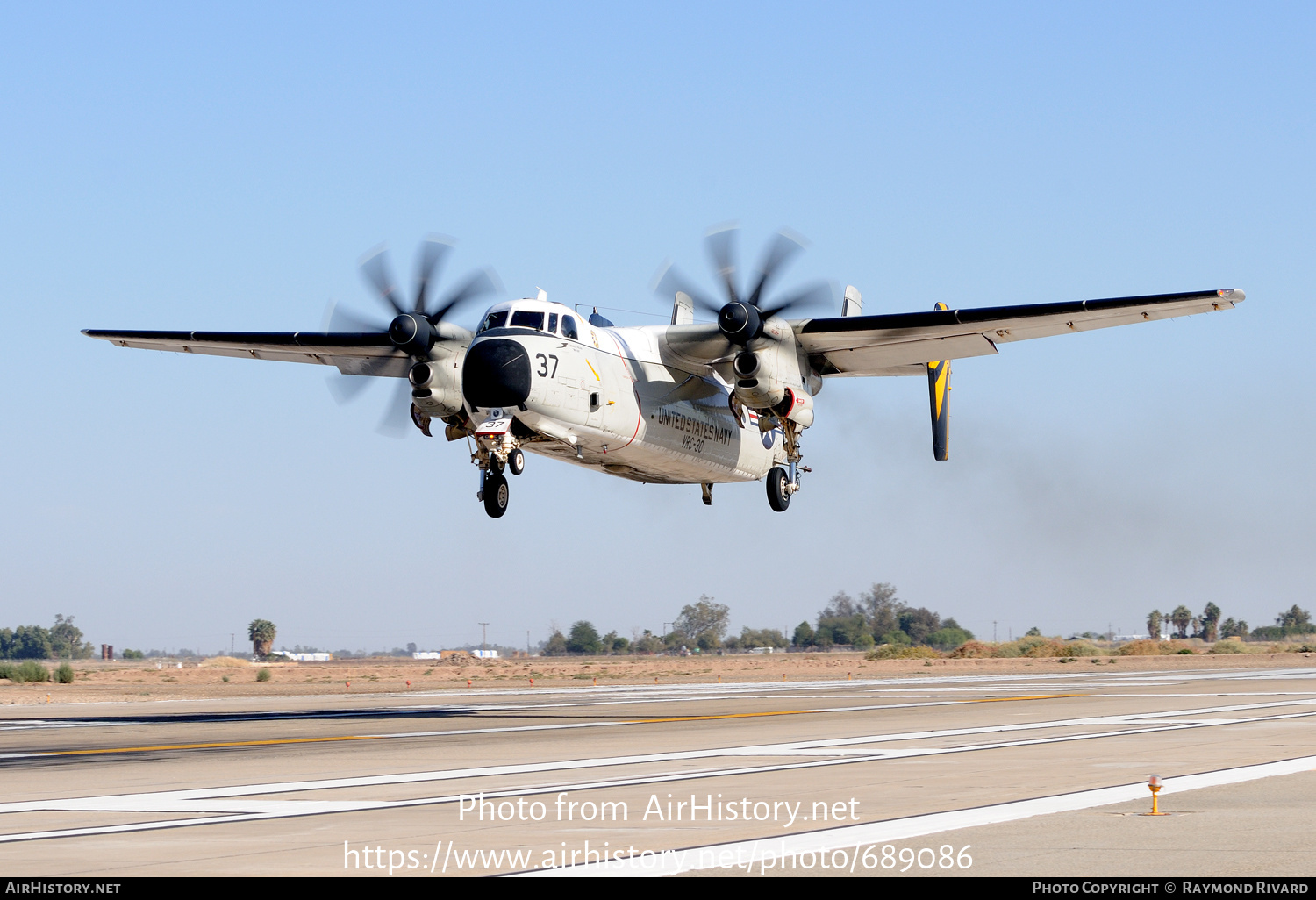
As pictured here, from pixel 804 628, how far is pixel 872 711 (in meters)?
167

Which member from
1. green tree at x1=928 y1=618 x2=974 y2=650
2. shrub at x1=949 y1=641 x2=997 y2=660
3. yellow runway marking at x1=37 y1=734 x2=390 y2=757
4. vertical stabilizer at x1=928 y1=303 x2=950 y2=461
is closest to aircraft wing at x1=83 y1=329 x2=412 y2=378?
yellow runway marking at x1=37 y1=734 x2=390 y2=757

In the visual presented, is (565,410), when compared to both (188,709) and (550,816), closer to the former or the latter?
(188,709)

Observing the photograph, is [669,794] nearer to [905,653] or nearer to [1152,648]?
[905,653]

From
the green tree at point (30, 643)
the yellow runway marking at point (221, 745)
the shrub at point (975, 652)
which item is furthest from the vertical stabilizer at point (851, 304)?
the green tree at point (30, 643)

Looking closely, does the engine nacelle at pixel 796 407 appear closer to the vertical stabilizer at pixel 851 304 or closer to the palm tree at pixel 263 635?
the vertical stabilizer at pixel 851 304

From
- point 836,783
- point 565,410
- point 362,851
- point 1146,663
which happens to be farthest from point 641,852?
point 1146,663

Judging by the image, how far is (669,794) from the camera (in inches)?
519

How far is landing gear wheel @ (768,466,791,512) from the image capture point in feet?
119

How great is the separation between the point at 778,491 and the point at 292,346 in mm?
13361

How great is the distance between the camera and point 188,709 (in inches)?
1324

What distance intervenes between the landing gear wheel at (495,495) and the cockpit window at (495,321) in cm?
340

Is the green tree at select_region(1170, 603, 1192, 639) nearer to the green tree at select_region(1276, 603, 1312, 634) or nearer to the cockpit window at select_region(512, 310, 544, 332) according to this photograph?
the green tree at select_region(1276, 603, 1312, 634)

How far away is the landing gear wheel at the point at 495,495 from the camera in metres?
30.1

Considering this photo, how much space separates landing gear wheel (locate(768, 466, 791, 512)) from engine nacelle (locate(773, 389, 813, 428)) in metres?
2.82
